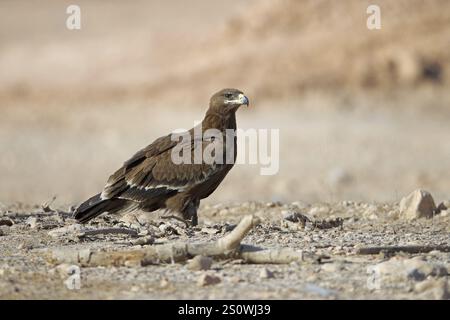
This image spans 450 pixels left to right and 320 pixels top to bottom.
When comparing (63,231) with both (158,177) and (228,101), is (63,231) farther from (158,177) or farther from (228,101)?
(228,101)

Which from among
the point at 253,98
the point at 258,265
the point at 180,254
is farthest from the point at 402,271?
the point at 253,98

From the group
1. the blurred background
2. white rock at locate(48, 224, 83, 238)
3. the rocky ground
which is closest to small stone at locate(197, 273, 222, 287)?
the rocky ground

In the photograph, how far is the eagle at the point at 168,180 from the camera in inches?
415

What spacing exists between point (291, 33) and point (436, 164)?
34.3 ft

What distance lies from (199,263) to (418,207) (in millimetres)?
3606

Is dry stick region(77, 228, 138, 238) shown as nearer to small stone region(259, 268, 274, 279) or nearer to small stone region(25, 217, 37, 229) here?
small stone region(25, 217, 37, 229)

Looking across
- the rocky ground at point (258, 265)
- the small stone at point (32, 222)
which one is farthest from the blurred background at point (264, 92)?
the small stone at point (32, 222)

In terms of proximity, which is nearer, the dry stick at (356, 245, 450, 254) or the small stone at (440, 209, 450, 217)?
the dry stick at (356, 245, 450, 254)

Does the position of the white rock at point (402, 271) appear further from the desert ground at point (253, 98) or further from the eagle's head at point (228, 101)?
the eagle's head at point (228, 101)

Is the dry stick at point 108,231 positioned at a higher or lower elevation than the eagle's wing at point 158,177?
lower

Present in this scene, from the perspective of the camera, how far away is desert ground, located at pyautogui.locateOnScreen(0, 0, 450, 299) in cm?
2255

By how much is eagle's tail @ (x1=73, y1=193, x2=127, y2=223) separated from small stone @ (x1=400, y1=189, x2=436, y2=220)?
2793mm

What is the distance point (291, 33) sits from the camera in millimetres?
34844
